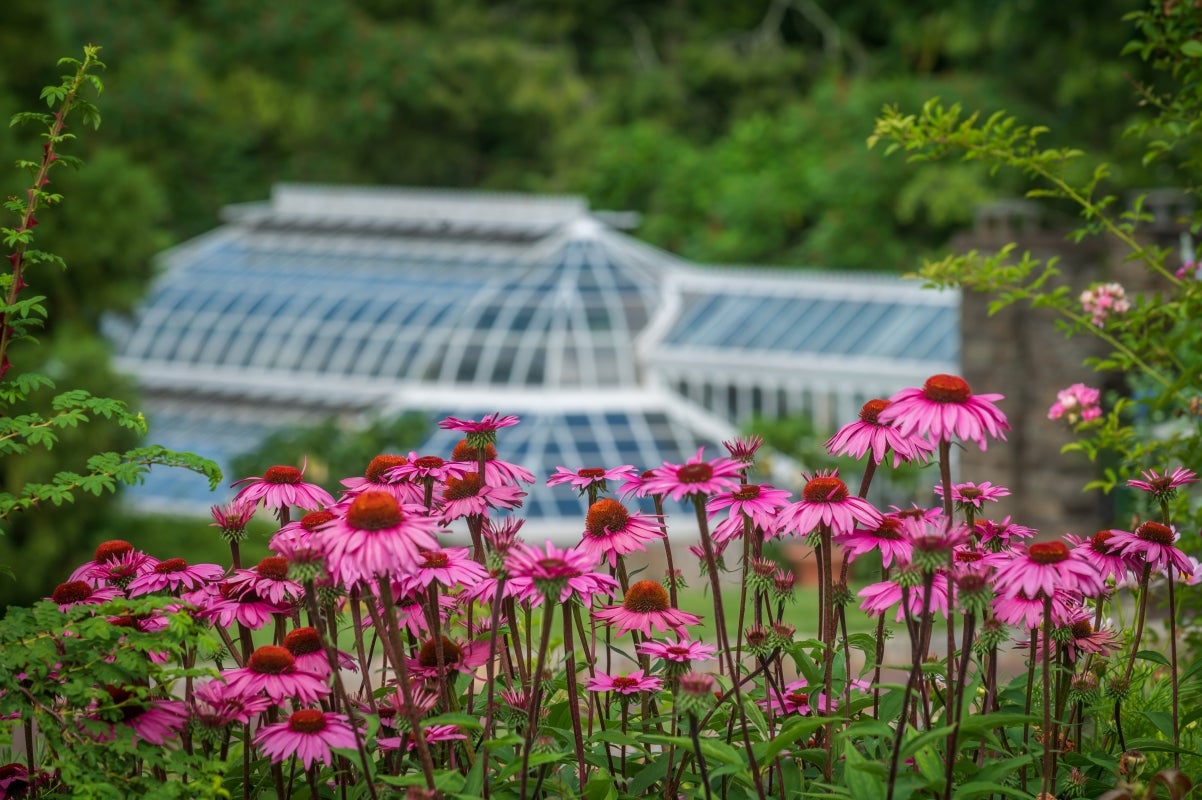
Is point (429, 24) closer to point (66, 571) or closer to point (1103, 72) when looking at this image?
point (1103, 72)

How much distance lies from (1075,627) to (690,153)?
29.8 m

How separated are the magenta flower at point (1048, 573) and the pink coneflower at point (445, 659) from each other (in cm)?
101

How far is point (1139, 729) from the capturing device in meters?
3.52

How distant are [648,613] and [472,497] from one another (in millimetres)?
413

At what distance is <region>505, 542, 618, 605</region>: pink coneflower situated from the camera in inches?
99.1

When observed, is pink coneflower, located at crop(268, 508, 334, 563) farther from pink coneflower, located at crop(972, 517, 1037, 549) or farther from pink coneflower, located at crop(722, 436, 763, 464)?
pink coneflower, located at crop(972, 517, 1037, 549)

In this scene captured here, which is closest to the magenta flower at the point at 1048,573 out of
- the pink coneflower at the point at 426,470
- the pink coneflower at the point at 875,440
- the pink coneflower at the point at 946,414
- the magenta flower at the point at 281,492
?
the pink coneflower at the point at 946,414

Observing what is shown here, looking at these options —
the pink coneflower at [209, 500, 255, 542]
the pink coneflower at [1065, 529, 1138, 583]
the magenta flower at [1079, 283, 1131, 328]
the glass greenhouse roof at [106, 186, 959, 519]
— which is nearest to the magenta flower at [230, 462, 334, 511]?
the pink coneflower at [209, 500, 255, 542]

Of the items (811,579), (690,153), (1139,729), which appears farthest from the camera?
(690,153)

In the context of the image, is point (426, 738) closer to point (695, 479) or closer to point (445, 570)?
point (445, 570)

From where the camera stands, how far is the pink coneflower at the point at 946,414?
8.38ft

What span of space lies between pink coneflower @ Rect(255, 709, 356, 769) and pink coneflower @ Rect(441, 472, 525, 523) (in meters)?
0.46

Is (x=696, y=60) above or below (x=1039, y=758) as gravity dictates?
above

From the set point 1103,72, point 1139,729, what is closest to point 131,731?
point 1139,729
